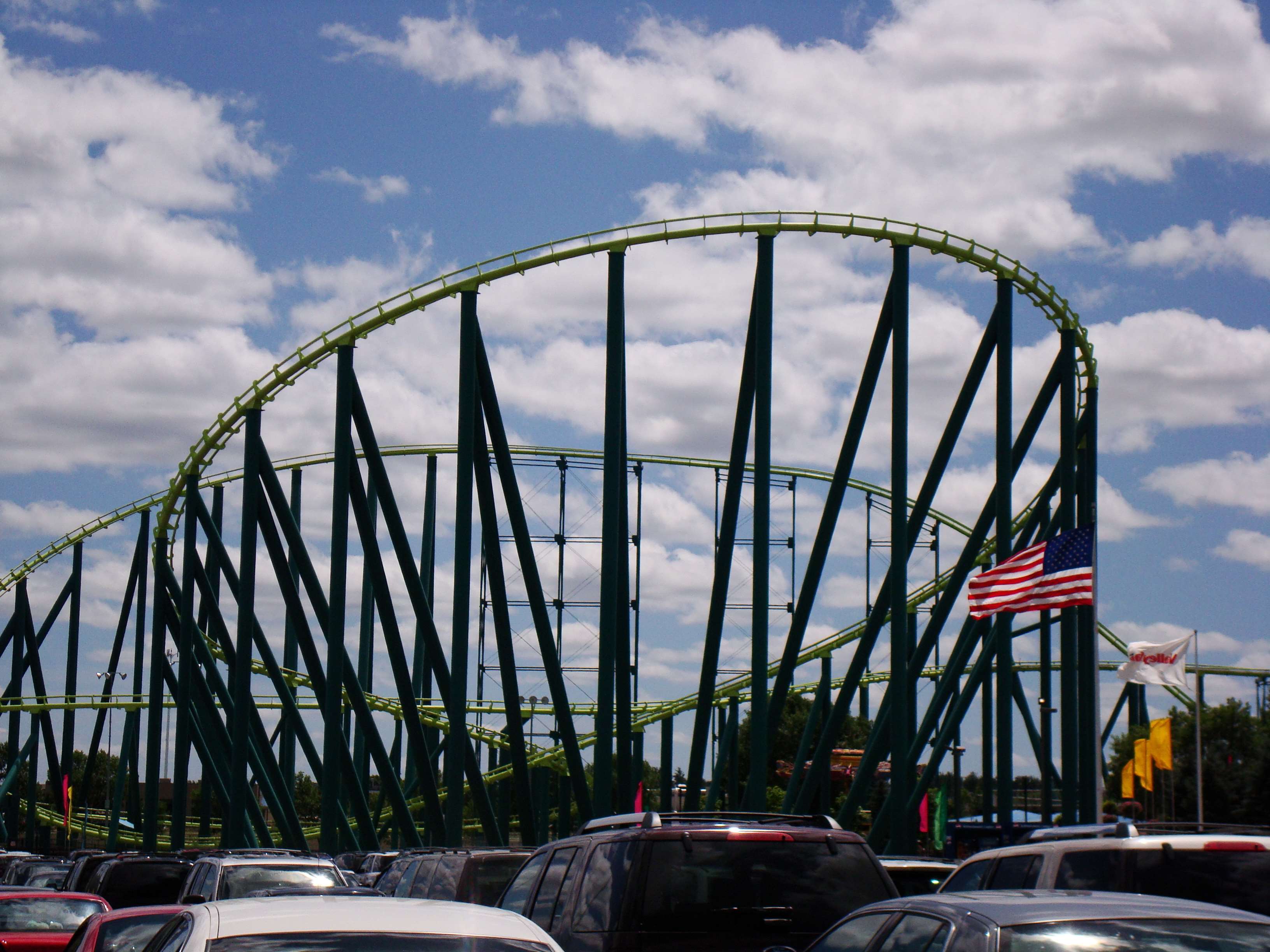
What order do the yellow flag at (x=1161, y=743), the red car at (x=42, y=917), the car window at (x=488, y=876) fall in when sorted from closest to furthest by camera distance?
the car window at (x=488, y=876), the red car at (x=42, y=917), the yellow flag at (x=1161, y=743)

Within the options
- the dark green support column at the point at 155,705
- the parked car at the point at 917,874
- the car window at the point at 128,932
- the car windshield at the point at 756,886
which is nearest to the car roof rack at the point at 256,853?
the car window at the point at 128,932

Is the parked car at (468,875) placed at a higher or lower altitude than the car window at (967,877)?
lower

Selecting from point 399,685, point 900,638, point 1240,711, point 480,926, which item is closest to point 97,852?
point 399,685

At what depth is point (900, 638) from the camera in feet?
85.8

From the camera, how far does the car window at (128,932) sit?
Answer: 348 inches

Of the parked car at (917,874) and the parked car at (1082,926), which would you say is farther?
the parked car at (917,874)

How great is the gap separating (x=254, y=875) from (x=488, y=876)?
2378 mm

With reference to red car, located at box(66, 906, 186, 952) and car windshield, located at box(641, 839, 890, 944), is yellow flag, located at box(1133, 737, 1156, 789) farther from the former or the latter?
red car, located at box(66, 906, 186, 952)

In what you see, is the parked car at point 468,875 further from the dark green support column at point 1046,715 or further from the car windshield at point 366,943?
the dark green support column at point 1046,715

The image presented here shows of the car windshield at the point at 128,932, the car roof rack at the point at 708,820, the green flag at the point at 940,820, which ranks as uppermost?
the car roof rack at the point at 708,820

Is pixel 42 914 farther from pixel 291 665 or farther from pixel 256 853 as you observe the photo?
pixel 291 665

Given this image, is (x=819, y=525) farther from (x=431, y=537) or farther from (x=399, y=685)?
(x=431, y=537)

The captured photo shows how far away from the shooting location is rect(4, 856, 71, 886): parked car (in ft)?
67.5

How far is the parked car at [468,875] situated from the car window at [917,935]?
6303 millimetres
